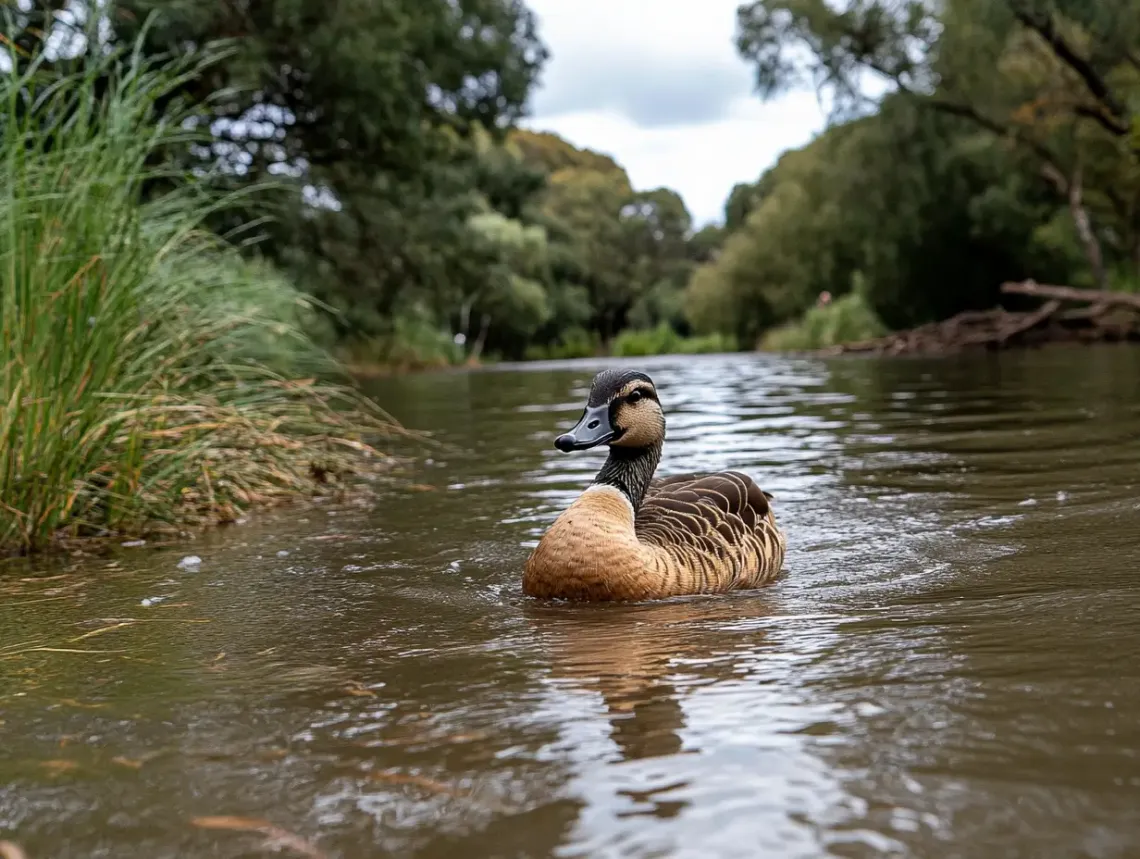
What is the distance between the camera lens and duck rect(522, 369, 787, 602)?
15.5 ft

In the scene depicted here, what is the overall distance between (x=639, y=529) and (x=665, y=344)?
7616 centimetres

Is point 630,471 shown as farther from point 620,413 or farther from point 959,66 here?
point 959,66

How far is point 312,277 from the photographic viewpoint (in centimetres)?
2766

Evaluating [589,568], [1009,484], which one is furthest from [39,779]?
[1009,484]

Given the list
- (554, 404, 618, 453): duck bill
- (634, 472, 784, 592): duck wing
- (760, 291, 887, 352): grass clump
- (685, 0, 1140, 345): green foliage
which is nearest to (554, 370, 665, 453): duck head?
(554, 404, 618, 453): duck bill

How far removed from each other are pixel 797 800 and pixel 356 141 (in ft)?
79.2

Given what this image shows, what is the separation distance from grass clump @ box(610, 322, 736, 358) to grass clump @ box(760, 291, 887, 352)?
19.1m

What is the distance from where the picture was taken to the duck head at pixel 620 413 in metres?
5.08

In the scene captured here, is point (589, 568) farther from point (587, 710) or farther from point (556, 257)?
point (556, 257)

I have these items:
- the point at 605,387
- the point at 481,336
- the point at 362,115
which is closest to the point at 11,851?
the point at 605,387

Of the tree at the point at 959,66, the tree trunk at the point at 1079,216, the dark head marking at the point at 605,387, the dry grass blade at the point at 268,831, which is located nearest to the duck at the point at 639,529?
the dark head marking at the point at 605,387

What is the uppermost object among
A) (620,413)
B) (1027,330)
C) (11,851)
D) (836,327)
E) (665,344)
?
(836,327)

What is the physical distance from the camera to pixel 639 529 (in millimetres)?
5125

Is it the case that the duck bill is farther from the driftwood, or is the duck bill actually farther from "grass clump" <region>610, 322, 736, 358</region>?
"grass clump" <region>610, 322, 736, 358</region>
